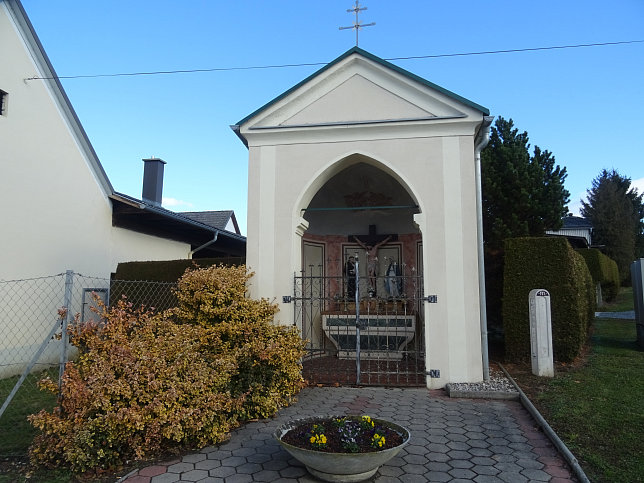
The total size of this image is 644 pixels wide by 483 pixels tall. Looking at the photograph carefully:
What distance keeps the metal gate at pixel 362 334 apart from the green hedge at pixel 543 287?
1680 mm

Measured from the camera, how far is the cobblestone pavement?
396 centimetres

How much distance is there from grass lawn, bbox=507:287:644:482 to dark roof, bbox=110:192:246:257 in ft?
28.8

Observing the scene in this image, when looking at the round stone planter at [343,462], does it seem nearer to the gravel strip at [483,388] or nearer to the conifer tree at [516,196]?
the gravel strip at [483,388]

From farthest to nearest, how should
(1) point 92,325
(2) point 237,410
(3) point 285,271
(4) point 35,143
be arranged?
(4) point 35,143 → (3) point 285,271 → (2) point 237,410 → (1) point 92,325

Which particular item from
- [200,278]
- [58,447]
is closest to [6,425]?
[58,447]

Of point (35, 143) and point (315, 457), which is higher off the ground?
point (35, 143)

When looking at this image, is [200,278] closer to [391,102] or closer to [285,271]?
[285,271]

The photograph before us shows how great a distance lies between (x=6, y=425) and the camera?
548cm

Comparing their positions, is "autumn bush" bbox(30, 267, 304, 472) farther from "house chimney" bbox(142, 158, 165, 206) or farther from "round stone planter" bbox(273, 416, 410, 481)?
"house chimney" bbox(142, 158, 165, 206)

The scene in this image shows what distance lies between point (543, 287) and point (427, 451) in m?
5.00

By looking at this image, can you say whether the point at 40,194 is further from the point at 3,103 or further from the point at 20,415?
the point at 20,415

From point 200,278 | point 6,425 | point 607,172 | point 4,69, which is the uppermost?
point 607,172

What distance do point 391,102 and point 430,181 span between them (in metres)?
1.55

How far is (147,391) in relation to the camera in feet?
14.1
